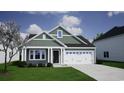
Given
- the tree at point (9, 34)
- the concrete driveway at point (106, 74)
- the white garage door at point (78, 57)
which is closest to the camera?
the concrete driveway at point (106, 74)

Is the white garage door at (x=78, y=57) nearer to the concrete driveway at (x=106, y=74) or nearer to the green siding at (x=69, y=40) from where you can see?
the green siding at (x=69, y=40)

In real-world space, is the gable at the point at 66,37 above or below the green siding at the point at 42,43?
above

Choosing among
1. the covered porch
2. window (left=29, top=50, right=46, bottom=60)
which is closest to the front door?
the covered porch

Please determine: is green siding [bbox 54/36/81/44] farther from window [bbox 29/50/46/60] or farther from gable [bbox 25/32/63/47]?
window [bbox 29/50/46/60]

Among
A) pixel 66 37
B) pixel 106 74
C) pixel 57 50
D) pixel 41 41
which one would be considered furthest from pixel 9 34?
pixel 66 37

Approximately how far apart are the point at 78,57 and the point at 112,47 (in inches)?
329

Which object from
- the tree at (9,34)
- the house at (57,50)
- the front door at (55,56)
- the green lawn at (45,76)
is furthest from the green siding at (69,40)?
the green lawn at (45,76)

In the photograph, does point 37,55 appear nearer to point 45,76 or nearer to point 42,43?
point 42,43

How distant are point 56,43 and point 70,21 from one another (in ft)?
88.0

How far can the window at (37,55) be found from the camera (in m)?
27.5

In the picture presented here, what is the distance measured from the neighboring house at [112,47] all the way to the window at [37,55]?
12.7m
